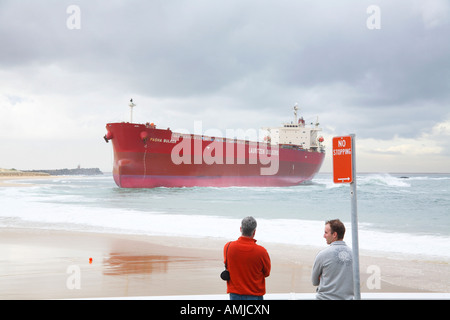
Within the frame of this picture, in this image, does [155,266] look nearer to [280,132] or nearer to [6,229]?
[6,229]

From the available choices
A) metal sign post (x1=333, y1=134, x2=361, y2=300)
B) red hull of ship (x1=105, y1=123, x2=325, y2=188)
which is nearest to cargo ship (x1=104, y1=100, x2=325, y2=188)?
red hull of ship (x1=105, y1=123, x2=325, y2=188)

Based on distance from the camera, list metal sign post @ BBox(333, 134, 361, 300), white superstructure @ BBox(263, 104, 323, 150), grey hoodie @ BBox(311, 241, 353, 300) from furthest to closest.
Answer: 1. white superstructure @ BBox(263, 104, 323, 150)
2. metal sign post @ BBox(333, 134, 361, 300)
3. grey hoodie @ BBox(311, 241, 353, 300)

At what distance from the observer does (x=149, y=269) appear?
589 cm

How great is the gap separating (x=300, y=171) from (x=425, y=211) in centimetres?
2108

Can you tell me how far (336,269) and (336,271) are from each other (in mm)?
14

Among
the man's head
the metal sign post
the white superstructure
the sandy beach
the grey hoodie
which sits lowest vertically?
the sandy beach

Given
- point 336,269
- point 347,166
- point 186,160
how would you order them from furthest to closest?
1. point 186,160
2. point 347,166
3. point 336,269

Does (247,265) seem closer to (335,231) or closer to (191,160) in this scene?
(335,231)

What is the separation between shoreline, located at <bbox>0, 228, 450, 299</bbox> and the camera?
4.79m

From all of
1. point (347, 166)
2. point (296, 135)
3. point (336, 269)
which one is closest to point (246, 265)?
point (336, 269)

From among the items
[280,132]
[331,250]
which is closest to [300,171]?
[280,132]

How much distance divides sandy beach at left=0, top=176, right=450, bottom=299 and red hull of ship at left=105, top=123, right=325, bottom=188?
1865 cm

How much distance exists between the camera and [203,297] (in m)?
3.90

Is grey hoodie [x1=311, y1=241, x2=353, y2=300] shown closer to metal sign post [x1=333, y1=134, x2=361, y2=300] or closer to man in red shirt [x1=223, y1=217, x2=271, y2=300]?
metal sign post [x1=333, y1=134, x2=361, y2=300]
